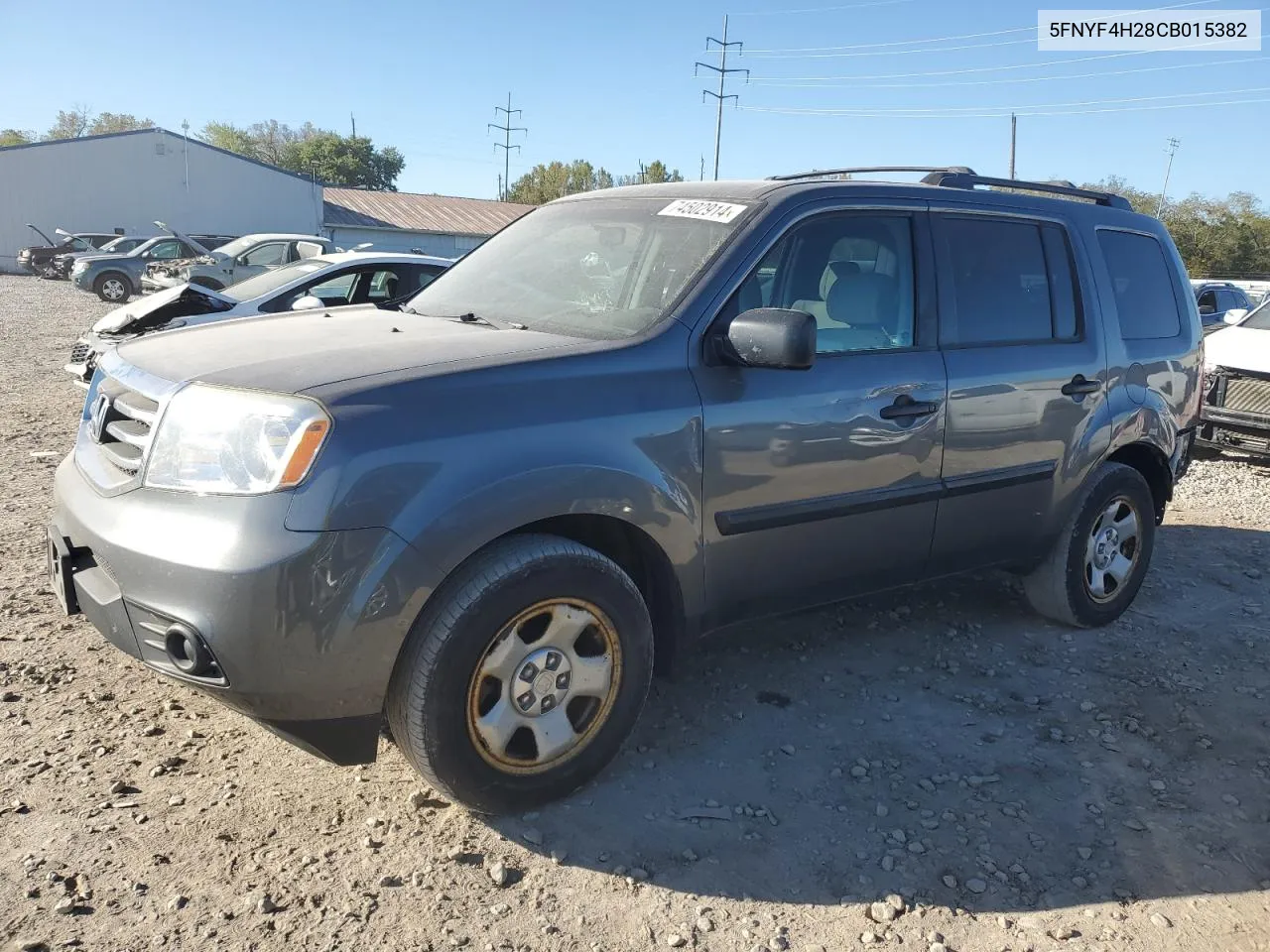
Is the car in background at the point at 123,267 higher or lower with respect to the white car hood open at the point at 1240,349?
higher

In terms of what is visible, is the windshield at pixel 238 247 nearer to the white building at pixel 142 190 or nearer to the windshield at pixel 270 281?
the windshield at pixel 270 281

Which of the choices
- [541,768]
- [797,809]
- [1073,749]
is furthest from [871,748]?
[541,768]

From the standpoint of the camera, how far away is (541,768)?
9.71 ft

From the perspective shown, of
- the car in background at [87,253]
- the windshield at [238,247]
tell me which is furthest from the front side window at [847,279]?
the car in background at [87,253]

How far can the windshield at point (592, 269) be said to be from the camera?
3350mm

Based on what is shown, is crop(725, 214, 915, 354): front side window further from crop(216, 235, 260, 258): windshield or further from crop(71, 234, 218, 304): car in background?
crop(71, 234, 218, 304): car in background

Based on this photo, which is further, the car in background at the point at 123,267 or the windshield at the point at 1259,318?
the car in background at the point at 123,267

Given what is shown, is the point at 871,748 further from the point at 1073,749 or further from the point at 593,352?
the point at 593,352

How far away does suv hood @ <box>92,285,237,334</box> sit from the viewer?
28.9 ft

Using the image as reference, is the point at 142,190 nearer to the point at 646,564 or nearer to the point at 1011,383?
the point at 1011,383

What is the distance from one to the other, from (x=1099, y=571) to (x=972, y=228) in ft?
5.93

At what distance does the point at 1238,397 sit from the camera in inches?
339

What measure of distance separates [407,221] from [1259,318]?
4367 cm

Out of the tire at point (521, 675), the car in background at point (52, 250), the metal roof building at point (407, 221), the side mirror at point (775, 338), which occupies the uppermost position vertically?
the metal roof building at point (407, 221)
